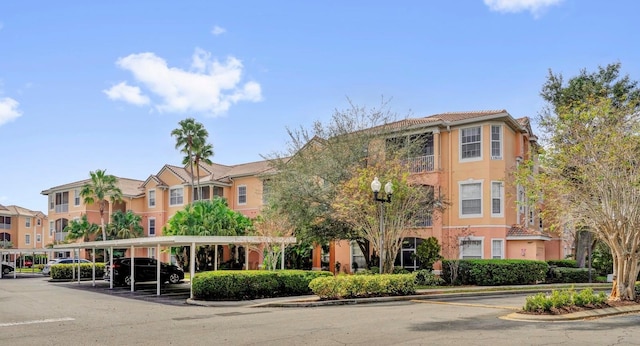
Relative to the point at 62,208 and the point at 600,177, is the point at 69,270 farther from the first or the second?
the point at 600,177

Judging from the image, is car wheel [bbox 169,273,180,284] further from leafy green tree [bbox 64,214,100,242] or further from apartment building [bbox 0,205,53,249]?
apartment building [bbox 0,205,53,249]

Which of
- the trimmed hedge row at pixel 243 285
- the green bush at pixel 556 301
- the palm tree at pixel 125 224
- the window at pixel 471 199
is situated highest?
the window at pixel 471 199

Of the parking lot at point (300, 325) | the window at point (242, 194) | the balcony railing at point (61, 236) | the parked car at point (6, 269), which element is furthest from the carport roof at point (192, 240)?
the balcony railing at point (61, 236)

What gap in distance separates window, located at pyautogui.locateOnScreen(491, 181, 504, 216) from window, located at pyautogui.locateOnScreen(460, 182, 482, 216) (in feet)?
2.19

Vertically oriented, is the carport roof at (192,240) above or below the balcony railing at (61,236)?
above

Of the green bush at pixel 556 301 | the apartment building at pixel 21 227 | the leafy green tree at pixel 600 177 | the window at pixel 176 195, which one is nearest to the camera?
the green bush at pixel 556 301

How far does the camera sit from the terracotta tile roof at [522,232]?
100ft

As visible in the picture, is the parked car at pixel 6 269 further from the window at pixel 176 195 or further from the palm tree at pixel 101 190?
the window at pixel 176 195

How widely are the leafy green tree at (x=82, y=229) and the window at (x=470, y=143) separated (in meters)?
34.8

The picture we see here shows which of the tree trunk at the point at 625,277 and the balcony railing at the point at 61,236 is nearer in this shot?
the tree trunk at the point at 625,277

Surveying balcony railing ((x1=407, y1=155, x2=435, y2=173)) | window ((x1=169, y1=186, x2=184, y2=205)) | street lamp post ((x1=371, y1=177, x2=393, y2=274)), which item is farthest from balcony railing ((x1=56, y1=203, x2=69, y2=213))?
street lamp post ((x1=371, y1=177, x2=393, y2=274))

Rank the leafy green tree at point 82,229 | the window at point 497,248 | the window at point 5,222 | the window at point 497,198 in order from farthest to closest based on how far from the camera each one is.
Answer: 1. the window at point 5,222
2. the leafy green tree at point 82,229
3. the window at point 497,198
4. the window at point 497,248

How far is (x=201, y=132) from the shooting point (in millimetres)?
47312

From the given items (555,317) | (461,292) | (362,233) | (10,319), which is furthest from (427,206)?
(10,319)
